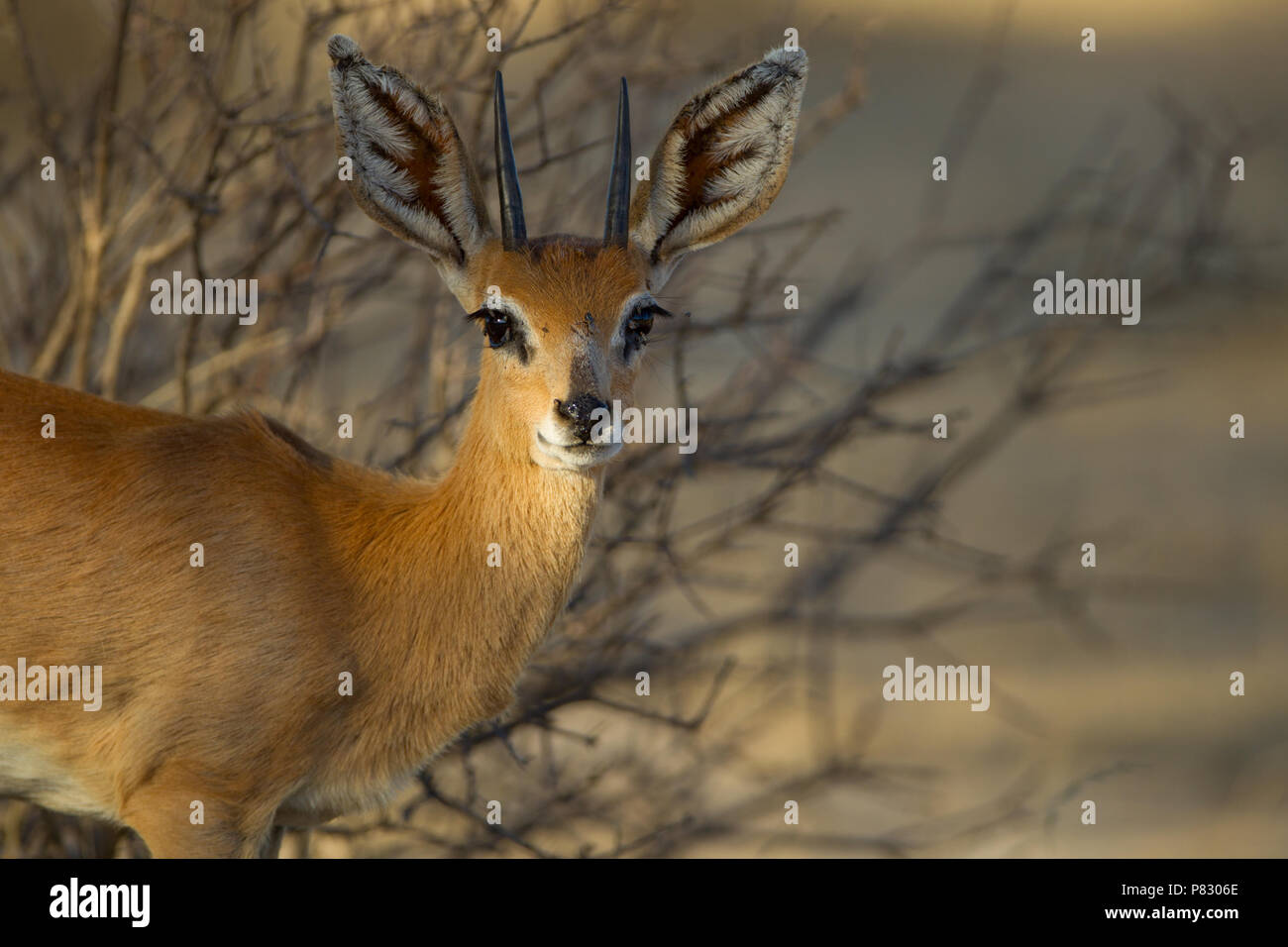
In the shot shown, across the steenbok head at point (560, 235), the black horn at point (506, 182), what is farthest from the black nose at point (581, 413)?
the black horn at point (506, 182)

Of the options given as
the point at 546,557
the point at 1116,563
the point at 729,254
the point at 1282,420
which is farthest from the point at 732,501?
the point at 1282,420

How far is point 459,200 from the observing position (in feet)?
19.4

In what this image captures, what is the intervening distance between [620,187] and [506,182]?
0.42m

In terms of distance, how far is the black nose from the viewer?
5.29 meters

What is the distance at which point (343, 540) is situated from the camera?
19.5 feet

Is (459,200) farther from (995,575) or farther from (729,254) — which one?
(729,254)

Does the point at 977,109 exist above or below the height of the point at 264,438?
above

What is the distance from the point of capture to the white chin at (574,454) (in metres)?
5.36

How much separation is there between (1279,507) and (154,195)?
14.4 meters

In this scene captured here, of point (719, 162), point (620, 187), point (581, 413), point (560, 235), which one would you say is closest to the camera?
point (581, 413)

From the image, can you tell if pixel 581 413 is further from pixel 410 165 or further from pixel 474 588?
pixel 410 165

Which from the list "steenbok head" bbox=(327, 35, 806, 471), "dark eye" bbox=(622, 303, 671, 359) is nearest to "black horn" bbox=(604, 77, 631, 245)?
"steenbok head" bbox=(327, 35, 806, 471)

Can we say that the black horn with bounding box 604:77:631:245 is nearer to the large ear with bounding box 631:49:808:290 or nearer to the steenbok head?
the steenbok head

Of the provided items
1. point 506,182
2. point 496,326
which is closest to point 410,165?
point 506,182
